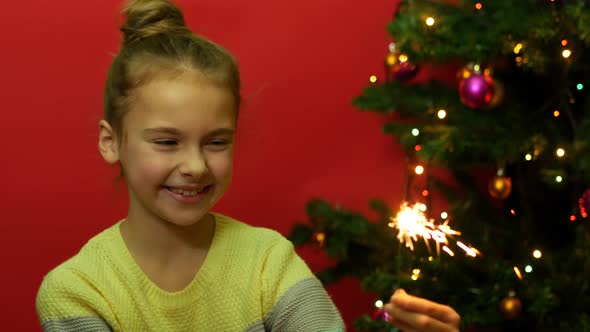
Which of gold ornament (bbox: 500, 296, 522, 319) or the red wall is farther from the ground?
the red wall

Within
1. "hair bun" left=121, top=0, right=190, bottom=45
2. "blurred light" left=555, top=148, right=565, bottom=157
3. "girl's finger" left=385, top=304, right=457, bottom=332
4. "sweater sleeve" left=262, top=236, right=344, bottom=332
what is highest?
"hair bun" left=121, top=0, right=190, bottom=45

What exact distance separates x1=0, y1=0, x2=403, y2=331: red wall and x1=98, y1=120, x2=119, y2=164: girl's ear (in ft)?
2.33

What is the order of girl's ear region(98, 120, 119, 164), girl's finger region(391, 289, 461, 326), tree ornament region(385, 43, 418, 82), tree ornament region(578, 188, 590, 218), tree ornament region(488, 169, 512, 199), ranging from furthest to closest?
tree ornament region(385, 43, 418, 82) < tree ornament region(488, 169, 512, 199) < tree ornament region(578, 188, 590, 218) < girl's ear region(98, 120, 119, 164) < girl's finger region(391, 289, 461, 326)

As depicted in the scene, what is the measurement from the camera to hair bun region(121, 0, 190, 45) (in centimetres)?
154

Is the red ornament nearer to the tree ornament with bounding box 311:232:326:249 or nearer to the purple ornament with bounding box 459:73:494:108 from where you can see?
the purple ornament with bounding box 459:73:494:108

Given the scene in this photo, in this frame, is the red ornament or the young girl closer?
the young girl

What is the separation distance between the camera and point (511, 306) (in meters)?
1.97

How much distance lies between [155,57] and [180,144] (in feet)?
0.53

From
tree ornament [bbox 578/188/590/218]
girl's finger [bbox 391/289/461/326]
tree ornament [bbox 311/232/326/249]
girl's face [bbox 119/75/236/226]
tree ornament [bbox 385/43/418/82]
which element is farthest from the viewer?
tree ornament [bbox 311/232/326/249]

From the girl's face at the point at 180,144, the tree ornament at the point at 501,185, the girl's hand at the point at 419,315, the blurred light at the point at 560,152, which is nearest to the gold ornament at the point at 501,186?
the tree ornament at the point at 501,185

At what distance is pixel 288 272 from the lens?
1.50m

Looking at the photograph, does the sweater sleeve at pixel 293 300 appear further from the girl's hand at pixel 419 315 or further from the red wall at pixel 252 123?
the red wall at pixel 252 123

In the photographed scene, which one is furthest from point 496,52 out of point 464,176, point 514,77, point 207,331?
point 207,331

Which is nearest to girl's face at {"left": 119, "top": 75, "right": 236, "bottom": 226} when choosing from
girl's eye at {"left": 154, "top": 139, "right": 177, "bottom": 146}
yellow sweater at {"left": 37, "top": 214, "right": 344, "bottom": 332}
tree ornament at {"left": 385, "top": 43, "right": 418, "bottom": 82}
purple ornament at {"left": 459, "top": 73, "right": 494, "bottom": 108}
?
girl's eye at {"left": 154, "top": 139, "right": 177, "bottom": 146}
